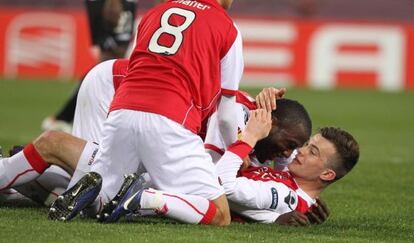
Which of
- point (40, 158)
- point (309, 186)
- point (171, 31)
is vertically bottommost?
point (309, 186)

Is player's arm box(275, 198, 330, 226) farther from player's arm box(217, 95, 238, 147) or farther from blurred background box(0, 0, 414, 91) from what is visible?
blurred background box(0, 0, 414, 91)

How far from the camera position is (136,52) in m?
6.30

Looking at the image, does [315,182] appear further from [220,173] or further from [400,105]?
[400,105]

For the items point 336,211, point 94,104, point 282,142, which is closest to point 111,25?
point 94,104

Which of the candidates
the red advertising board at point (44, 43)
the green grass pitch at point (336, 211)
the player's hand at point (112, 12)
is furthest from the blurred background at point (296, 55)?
the player's hand at point (112, 12)

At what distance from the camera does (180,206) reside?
606 centimetres

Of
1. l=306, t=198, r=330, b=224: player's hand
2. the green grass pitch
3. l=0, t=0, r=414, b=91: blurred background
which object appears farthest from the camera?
l=0, t=0, r=414, b=91: blurred background

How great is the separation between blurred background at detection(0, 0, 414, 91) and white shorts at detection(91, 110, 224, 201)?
15228 millimetres

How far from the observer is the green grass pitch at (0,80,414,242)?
570 cm

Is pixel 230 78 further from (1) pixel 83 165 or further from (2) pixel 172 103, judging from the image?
(1) pixel 83 165

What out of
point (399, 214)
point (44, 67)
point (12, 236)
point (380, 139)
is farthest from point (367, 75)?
point (12, 236)

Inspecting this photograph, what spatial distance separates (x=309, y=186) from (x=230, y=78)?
0.98 metres

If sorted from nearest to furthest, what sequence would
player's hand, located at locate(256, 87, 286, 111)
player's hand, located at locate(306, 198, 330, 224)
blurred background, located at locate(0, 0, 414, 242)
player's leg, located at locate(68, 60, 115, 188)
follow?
player's hand, located at locate(306, 198, 330, 224), player's hand, located at locate(256, 87, 286, 111), player's leg, located at locate(68, 60, 115, 188), blurred background, located at locate(0, 0, 414, 242)

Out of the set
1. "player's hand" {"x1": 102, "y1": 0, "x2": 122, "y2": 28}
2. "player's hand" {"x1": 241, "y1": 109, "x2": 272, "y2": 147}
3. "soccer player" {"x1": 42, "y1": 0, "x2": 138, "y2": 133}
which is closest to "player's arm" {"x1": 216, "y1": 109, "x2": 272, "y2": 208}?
"player's hand" {"x1": 241, "y1": 109, "x2": 272, "y2": 147}
